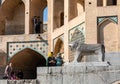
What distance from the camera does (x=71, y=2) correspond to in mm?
24250

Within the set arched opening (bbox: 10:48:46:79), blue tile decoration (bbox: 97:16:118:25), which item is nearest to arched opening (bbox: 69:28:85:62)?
blue tile decoration (bbox: 97:16:118:25)

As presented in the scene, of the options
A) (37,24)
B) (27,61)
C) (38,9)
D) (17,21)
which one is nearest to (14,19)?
(17,21)

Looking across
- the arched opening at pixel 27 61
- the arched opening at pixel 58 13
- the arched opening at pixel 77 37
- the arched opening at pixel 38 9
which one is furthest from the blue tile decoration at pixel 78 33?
the arched opening at pixel 38 9

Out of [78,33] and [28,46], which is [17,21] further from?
[78,33]

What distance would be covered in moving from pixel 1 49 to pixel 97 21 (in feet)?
27.4

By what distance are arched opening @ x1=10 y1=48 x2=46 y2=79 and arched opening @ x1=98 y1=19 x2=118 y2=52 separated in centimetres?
729

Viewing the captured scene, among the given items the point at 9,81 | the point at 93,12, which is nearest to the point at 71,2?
the point at 93,12

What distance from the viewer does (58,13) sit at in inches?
1049

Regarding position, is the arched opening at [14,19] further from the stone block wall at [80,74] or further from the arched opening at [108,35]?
the stone block wall at [80,74]

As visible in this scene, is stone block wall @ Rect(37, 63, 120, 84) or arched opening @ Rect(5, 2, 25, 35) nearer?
stone block wall @ Rect(37, 63, 120, 84)

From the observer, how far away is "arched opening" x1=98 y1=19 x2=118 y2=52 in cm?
2069

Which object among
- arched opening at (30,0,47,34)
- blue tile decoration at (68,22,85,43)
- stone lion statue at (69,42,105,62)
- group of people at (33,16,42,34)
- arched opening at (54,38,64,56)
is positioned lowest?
stone lion statue at (69,42,105,62)

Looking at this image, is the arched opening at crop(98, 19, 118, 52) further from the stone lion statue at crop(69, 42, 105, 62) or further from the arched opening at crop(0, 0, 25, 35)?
the arched opening at crop(0, 0, 25, 35)

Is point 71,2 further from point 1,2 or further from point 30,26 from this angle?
point 1,2
